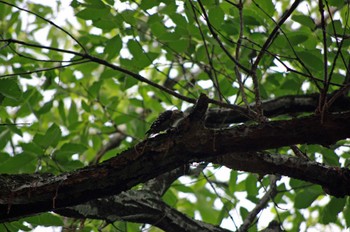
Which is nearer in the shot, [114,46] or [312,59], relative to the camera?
[312,59]

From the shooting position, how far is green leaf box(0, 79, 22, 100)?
2613 mm

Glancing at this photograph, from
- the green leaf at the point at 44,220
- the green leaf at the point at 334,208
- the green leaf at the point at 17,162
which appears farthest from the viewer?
the green leaf at the point at 334,208

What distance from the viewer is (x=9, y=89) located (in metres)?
2.62

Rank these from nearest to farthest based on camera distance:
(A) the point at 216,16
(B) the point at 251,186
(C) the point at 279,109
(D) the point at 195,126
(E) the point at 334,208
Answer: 1. (D) the point at 195,126
2. (A) the point at 216,16
3. (E) the point at 334,208
4. (C) the point at 279,109
5. (B) the point at 251,186

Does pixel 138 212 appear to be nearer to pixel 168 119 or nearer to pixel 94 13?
pixel 168 119

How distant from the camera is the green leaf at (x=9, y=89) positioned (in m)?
2.61

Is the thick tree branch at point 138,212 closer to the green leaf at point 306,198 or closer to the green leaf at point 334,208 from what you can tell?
the green leaf at point 306,198

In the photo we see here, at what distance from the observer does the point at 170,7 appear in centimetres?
319

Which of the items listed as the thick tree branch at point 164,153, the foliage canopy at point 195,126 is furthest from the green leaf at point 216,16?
the thick tree branch at point 164,153

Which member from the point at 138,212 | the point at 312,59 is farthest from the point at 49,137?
the point at 312,59

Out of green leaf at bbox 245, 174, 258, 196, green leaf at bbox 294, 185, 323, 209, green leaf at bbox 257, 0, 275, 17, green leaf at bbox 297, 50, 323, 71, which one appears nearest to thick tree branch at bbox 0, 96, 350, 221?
green leaf at bbox 297, 50, 323, 71

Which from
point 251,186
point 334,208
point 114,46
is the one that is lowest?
point 334,208

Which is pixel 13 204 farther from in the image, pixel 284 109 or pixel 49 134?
pixel 284 109

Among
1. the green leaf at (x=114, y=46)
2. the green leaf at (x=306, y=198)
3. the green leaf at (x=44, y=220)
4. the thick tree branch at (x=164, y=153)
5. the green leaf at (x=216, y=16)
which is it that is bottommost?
the thick tree branch at (x=164, y=153)
